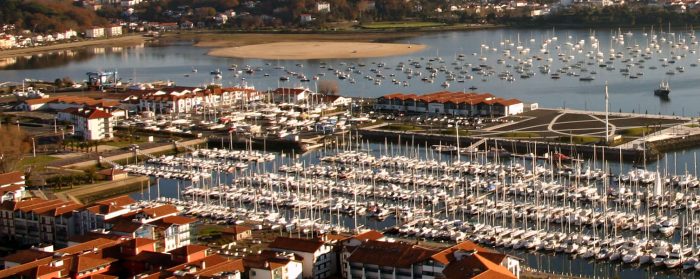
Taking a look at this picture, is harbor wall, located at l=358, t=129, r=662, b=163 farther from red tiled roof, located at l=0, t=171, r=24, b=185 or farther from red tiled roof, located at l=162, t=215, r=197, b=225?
red tiled roof, located at l=0, t=171, r=24, b=185

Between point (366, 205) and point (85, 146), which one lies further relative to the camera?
point (85, 146)

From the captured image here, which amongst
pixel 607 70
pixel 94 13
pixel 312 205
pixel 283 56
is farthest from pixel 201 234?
pixel 94 13

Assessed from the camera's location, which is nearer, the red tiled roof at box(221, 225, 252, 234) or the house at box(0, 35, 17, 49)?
the red tiled roof at box(221, 225, 252, 234)

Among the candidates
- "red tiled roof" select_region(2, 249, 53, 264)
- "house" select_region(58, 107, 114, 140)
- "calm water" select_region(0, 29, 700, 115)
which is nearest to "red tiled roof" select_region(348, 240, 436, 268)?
"red tiled roof" select_region(2, 249, 53, 264)

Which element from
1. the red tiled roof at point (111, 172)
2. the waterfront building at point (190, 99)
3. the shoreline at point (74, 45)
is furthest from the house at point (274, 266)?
the shoreline at point (74, 45)

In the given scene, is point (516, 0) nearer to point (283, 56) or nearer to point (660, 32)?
point (660, 32)

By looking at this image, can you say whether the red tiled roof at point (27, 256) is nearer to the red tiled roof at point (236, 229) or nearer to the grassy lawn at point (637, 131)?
the red tiled roof at point (236, 229)

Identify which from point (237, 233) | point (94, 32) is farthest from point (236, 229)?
point (94, 32)

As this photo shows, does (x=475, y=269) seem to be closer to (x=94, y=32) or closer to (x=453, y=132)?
(x=453, y=132)
